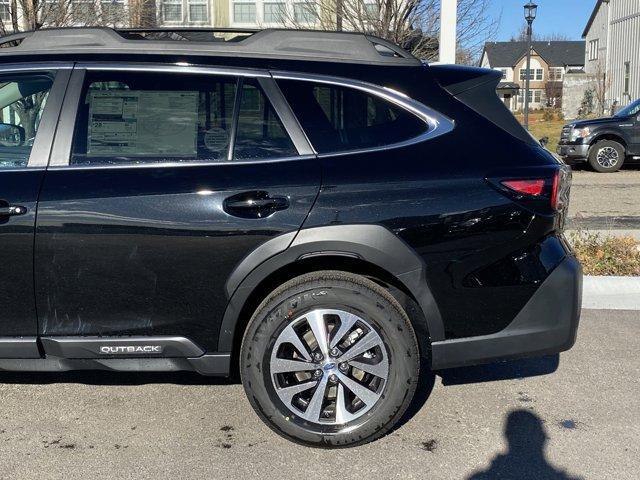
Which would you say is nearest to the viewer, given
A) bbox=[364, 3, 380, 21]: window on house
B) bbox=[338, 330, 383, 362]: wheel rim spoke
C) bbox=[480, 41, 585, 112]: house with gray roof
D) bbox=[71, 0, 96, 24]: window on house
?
bbox=[338, 330, 383, 362]: wheel rim spoke

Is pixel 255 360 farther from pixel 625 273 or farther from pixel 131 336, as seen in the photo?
pixel 625 273

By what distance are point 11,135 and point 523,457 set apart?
3004 millimetres

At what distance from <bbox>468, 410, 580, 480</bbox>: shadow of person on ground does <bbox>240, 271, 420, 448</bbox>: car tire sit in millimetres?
511

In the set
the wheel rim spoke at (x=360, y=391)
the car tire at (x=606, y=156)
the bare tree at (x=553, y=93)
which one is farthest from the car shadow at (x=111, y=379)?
the bare tree at (x=553, y=93)

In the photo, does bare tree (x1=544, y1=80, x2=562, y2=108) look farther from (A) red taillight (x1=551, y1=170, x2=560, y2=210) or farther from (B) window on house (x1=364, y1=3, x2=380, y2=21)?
(A) red taillight (x1=551, y1=170, x2=560, y2=210)

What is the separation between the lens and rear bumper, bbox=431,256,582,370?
3387 mm

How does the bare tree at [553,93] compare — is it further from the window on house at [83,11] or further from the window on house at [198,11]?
the window on house at [83,11]

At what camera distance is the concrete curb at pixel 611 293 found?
18.9 feet

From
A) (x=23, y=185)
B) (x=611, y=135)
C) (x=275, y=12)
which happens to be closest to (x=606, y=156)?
(x=611, y=135)

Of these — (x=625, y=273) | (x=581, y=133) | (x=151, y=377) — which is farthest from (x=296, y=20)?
(x=151, y=377)

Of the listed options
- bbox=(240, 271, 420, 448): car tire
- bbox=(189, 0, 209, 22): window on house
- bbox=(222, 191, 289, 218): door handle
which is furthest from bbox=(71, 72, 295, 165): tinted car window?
bbox=(189, 0, 209, 22): window on house

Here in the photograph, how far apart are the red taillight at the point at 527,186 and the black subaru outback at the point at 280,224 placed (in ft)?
0.03

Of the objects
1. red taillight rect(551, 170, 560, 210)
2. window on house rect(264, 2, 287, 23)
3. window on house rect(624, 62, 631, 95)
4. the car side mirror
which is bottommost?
red taillight rect(551, 170, 560, 210)

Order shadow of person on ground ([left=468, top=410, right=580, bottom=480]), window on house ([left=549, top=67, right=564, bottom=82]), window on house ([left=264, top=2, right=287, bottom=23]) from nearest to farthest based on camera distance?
1. shadow of person on ground ([left=468, top=410, right=580, bottom=480])
2. window on house ([left=264, top=2, right=287, bottom=23])
3. window on house ([left=549, top=67, right=564, bottom=82])
